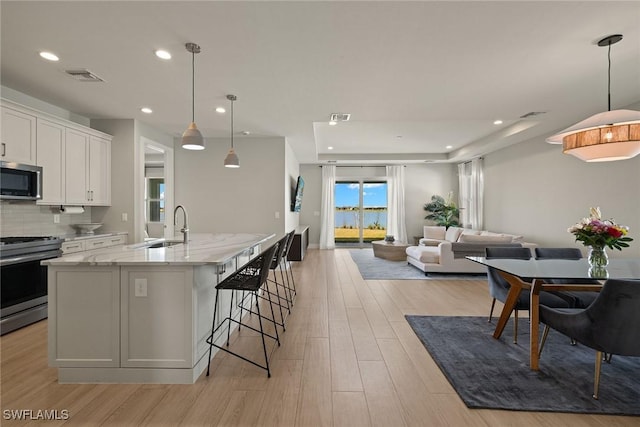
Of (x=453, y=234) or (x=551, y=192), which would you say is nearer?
(x=551, y=192)

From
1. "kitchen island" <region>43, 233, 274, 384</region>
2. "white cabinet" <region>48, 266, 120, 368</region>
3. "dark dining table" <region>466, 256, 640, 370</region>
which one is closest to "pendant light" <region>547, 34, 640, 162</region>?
"dark dining table" <region>466, 256, 640, 370</region>

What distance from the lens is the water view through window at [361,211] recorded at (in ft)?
32.1

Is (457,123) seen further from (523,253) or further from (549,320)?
(549,320)

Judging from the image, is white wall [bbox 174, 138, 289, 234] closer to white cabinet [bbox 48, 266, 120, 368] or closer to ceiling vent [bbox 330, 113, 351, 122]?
ceiling vent [bbox 330, 113, 351, 122]

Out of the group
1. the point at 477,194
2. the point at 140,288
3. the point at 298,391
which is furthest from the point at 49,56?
the point at 477,194

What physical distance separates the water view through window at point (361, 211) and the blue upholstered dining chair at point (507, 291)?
644 centimetres

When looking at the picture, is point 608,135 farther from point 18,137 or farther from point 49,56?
point 18,137

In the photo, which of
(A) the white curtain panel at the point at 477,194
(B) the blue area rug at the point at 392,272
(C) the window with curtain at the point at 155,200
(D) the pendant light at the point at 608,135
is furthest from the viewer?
(C) the window with curtain at the point at 155,200

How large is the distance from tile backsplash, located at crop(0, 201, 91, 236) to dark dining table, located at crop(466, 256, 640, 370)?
209 inches

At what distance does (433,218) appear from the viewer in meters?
9.16

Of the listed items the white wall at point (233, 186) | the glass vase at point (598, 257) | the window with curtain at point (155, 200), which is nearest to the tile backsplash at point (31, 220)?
the white wall at point (233, 186)

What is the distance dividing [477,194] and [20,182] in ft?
29.1

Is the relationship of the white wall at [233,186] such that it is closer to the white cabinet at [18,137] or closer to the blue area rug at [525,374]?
the white cabinet at [18,137]

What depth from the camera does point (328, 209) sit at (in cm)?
947
